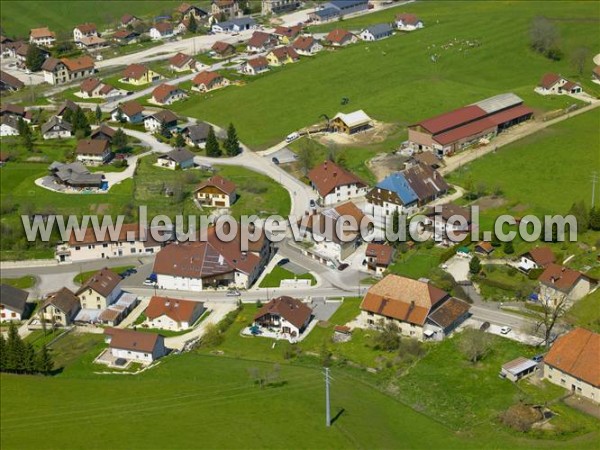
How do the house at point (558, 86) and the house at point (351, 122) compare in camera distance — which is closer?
the house at point (351, 122)

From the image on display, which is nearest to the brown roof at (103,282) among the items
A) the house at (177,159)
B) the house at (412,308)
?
the house at (412,308)

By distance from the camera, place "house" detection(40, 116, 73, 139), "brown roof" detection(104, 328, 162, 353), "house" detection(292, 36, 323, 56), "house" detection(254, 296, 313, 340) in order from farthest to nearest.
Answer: "house" detection(292, 36, 323, 56), "house" detection(40, 116, 73, 139), "house" detection(254, 296, 313, 340), "brown roof" detection(104, 328, 162, 353)

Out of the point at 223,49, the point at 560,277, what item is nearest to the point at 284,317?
the point at 560,277

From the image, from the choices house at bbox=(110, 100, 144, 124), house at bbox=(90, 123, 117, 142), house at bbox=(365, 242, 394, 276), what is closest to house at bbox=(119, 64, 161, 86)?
house at bbox=(110, 100, 144, 124)

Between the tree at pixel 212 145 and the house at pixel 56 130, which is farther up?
the house at pixel 56 130

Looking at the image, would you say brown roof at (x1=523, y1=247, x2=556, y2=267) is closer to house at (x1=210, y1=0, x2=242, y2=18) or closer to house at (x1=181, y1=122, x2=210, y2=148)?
house at (x1=181, y1=122, x2=210, y2=148)

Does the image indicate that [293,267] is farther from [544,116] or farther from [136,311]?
[544,116]

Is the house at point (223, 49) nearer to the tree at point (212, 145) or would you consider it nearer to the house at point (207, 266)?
the tree at point (212, 145)
